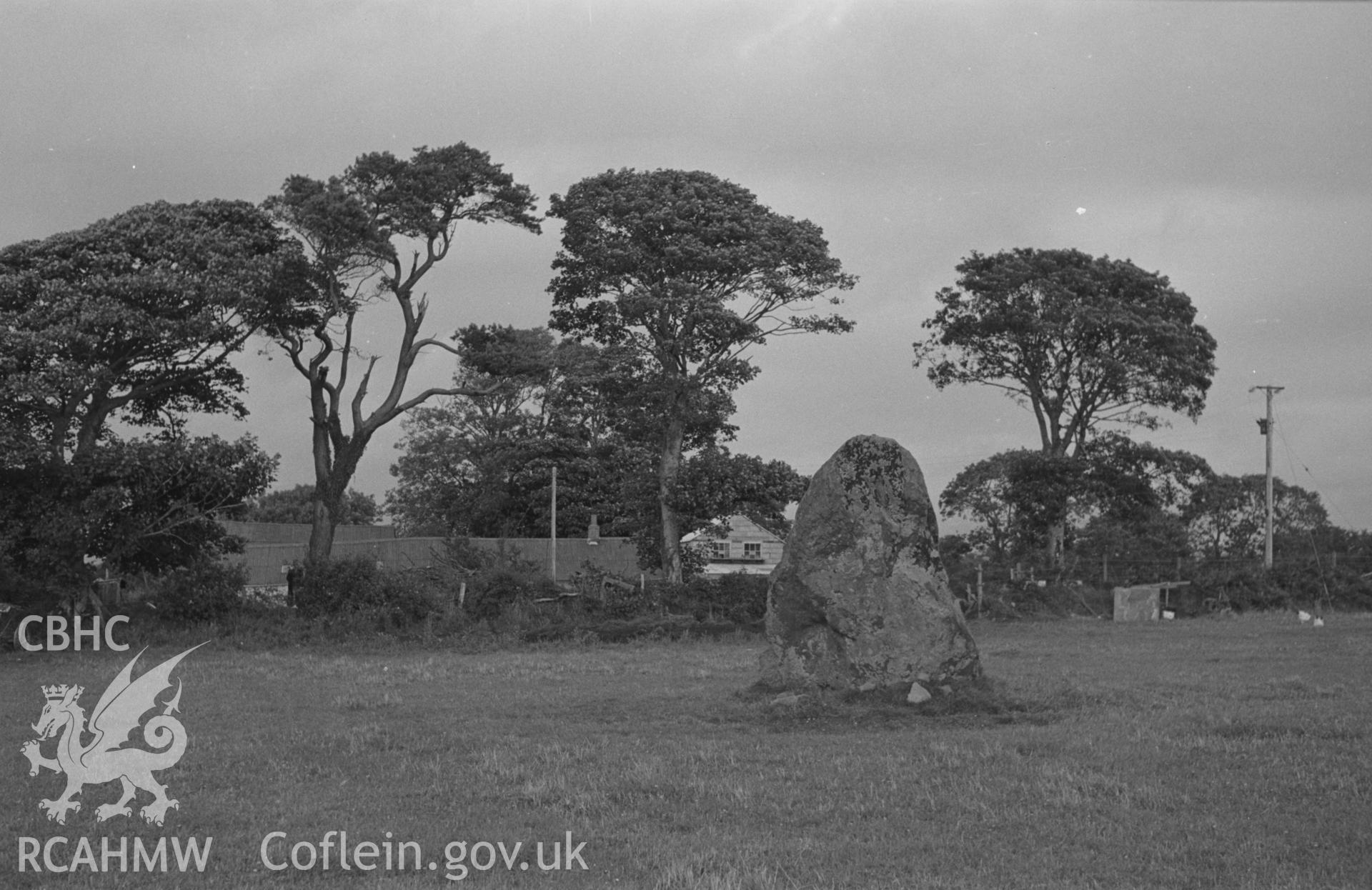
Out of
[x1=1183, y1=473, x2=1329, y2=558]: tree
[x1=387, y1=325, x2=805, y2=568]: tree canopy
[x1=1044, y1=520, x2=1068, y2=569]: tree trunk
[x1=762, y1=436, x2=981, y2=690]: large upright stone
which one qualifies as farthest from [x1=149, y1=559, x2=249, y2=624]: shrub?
[x1=1183, y1=473, x2=1329, y2=558]: tree

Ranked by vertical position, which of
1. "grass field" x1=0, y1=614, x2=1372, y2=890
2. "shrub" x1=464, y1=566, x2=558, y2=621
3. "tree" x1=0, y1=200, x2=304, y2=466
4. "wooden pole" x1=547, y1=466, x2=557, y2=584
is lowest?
"grass field" x1=0, y1=614, x2=1372, y2=890

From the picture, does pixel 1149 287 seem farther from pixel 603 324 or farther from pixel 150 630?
pixel 150 630

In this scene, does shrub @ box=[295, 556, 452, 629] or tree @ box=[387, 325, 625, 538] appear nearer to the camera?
shrub @ box=[295, 556, 452, 629]

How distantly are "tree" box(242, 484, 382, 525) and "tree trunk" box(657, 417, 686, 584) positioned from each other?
39626mm

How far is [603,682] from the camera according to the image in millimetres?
18922

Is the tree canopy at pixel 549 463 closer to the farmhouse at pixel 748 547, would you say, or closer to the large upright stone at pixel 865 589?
the farmhouse at pixel 748 547

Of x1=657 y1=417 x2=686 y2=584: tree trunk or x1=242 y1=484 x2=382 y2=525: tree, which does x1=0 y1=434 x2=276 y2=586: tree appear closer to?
x1=657 y1=417 x2=686 y2=584: tree trunk

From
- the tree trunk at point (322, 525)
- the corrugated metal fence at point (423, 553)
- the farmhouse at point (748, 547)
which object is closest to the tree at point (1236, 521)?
the farmhouse at point (748, 547)

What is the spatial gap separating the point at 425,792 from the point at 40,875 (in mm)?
2999

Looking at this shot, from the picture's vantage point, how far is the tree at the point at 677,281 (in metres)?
34.0

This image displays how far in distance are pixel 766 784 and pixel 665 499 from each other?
23.8 metres

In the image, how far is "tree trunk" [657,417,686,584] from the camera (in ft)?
113

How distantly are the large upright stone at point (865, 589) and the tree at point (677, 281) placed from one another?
17.6 m

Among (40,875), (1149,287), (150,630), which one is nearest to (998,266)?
Answer: (1149,287)
